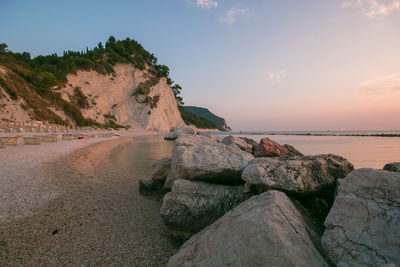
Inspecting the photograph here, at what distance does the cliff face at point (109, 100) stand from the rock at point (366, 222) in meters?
35.2

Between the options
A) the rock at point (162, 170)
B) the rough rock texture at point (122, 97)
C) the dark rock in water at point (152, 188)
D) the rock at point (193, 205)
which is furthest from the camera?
the rough rock texture at point (122, 97)

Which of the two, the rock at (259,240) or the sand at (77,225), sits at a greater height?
the rock at (259,240)

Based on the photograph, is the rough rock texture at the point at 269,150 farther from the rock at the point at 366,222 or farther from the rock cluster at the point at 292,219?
the rock at the point at 366,222

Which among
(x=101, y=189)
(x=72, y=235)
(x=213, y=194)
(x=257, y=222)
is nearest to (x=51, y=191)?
(x=101, y=189)

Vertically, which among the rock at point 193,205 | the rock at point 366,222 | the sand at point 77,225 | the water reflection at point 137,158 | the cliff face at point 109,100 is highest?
the cliff face at point 109,100

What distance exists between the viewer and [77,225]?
3291mm

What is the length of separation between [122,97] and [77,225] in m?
50.5

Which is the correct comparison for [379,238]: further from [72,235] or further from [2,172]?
[2,172]

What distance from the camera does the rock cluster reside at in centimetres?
168

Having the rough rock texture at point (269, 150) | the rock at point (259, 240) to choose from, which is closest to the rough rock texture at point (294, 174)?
the rock at point (259, 240)

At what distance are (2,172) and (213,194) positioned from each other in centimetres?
670

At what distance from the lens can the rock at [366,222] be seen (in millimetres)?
1702

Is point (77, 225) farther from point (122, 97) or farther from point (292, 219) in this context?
point (122, 97)

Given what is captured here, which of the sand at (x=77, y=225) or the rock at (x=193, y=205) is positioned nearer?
the sand at (x=77, y=225)
